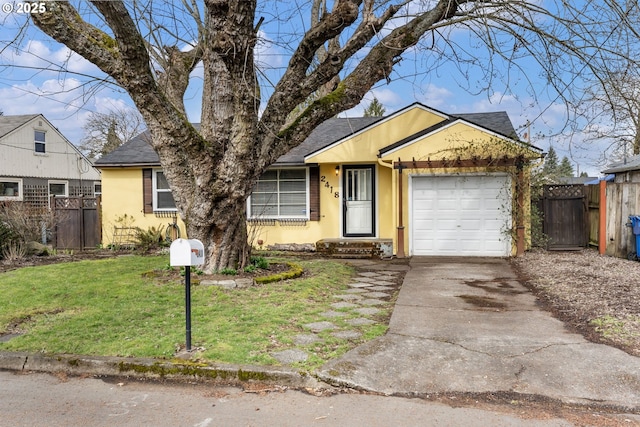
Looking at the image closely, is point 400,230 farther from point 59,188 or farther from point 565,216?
point 59,188

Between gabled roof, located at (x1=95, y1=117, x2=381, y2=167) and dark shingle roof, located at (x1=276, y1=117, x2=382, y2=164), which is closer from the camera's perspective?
dark shingle roof, located at (x1=276, y1=117, x2=382, y2=164)

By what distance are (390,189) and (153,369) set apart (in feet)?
33.4

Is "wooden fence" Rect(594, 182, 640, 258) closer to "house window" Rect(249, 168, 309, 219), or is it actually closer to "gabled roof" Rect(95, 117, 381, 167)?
"gabled roof" Rect(95, 117, 381, 167)

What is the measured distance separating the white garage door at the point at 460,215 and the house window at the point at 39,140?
23.4m

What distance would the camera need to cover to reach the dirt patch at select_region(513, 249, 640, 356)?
5191 mm

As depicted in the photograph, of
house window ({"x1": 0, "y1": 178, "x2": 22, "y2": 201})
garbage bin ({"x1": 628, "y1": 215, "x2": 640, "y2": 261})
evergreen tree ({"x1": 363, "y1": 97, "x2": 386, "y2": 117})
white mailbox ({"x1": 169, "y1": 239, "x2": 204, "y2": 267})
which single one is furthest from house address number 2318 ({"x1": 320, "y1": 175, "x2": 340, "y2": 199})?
evergreen tree ({"x1": 363, "y1": 97, "x2": 386, "y2": 117})

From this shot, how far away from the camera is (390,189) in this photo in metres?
13.4

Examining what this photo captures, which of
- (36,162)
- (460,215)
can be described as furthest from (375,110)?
(460,215)

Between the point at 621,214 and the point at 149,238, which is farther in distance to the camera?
the point at 149,238

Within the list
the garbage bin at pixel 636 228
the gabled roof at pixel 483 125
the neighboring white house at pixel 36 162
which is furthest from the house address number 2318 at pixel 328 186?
the neighboring white house at pixel 36 162

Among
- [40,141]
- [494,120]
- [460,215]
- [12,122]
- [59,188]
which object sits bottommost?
[460,215]

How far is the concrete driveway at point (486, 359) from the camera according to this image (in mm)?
3762

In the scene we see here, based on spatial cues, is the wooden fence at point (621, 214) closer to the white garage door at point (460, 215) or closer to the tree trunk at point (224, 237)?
the white garage door at point (460, 215)

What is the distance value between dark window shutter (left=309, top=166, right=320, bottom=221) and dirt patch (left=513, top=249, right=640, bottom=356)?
576cm
